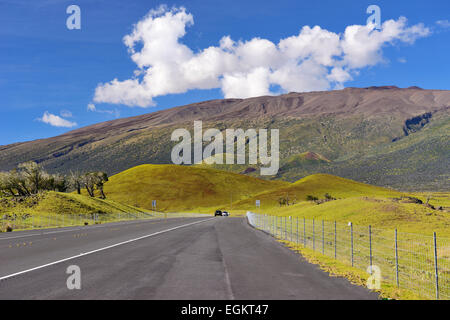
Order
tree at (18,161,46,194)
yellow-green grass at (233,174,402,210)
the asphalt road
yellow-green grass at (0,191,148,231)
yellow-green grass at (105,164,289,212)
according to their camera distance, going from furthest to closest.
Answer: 1. yellow-green grass at (105,164,289,212)
2. yellow-green grass at (233,174,402,210)
3. tree at (18,161,46,194)
4. yellow-green grass at (0,191,148,231)
5. the asphalt road

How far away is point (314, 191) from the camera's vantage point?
15500 centimetres

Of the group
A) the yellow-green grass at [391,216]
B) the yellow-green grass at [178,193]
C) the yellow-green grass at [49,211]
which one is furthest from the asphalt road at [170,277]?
the yellow-green grass at [178,193]

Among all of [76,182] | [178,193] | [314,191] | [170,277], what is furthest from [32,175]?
[178,193]

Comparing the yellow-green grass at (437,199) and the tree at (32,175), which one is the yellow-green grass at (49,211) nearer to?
the tree at (32,175)

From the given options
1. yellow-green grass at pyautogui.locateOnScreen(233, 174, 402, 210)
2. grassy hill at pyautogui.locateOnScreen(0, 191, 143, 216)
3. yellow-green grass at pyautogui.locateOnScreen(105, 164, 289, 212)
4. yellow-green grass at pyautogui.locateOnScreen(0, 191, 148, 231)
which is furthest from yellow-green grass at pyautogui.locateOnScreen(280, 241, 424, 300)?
yellow-green grass at pyautogui.locateOnScreen(105, 164, 289, 212)

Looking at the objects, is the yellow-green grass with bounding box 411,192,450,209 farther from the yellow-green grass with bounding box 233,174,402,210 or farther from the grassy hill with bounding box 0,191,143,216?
the grassy hill with bounding box 0,191,143,216

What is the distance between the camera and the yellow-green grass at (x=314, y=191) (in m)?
147

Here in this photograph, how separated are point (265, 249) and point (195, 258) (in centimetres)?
537

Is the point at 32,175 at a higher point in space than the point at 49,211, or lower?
higher

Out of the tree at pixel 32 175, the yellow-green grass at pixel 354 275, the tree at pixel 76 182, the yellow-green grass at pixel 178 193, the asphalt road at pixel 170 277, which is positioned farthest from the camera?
the yellow-green grass at pixel 178 193

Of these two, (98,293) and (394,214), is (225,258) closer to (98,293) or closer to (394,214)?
(98,293)

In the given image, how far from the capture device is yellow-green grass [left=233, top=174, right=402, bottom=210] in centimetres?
14725

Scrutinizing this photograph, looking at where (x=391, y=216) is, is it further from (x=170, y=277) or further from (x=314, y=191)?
(x=314, y=191)

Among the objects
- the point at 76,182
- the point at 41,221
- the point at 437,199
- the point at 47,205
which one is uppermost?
the point at 76,182
